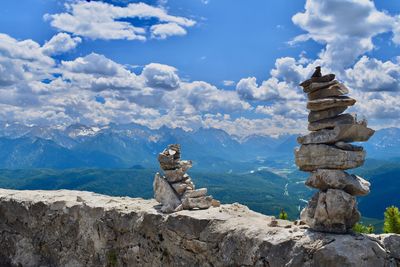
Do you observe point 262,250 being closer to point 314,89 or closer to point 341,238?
point 341,238

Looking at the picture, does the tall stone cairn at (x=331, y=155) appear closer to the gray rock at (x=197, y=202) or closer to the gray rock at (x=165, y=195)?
the gray rock at (x=197, y=202)

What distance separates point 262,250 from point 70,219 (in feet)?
52.6

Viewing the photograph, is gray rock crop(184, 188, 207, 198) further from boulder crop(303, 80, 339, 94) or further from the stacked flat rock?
boulder crop(303, 80, 339, 94)

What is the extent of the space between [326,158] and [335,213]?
9.83ft

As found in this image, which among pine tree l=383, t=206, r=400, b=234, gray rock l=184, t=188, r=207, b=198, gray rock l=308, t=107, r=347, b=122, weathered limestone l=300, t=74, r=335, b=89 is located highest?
weathered limestone l=300, t=74, r=335, b=89

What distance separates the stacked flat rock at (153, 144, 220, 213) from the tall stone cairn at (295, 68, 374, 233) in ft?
26.2

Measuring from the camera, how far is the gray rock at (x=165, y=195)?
2876 cm

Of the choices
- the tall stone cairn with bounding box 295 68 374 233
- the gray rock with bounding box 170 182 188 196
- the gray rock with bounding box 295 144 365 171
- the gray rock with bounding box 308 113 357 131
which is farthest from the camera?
the gray rock with bounding box 170 182 188 196

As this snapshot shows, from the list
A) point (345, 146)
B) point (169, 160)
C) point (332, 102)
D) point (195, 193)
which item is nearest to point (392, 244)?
point (345, 146)

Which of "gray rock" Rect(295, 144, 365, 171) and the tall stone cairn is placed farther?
"gray rock" Rect(295, 144, 365, 171)

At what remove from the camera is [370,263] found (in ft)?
64.4

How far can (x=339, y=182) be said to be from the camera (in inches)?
867

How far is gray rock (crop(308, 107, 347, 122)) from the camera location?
23.1 meters

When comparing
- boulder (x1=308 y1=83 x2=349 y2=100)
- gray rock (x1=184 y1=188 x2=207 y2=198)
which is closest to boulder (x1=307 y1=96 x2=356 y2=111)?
boulder (x1=308 y1=83 x2=349 y2=100)
